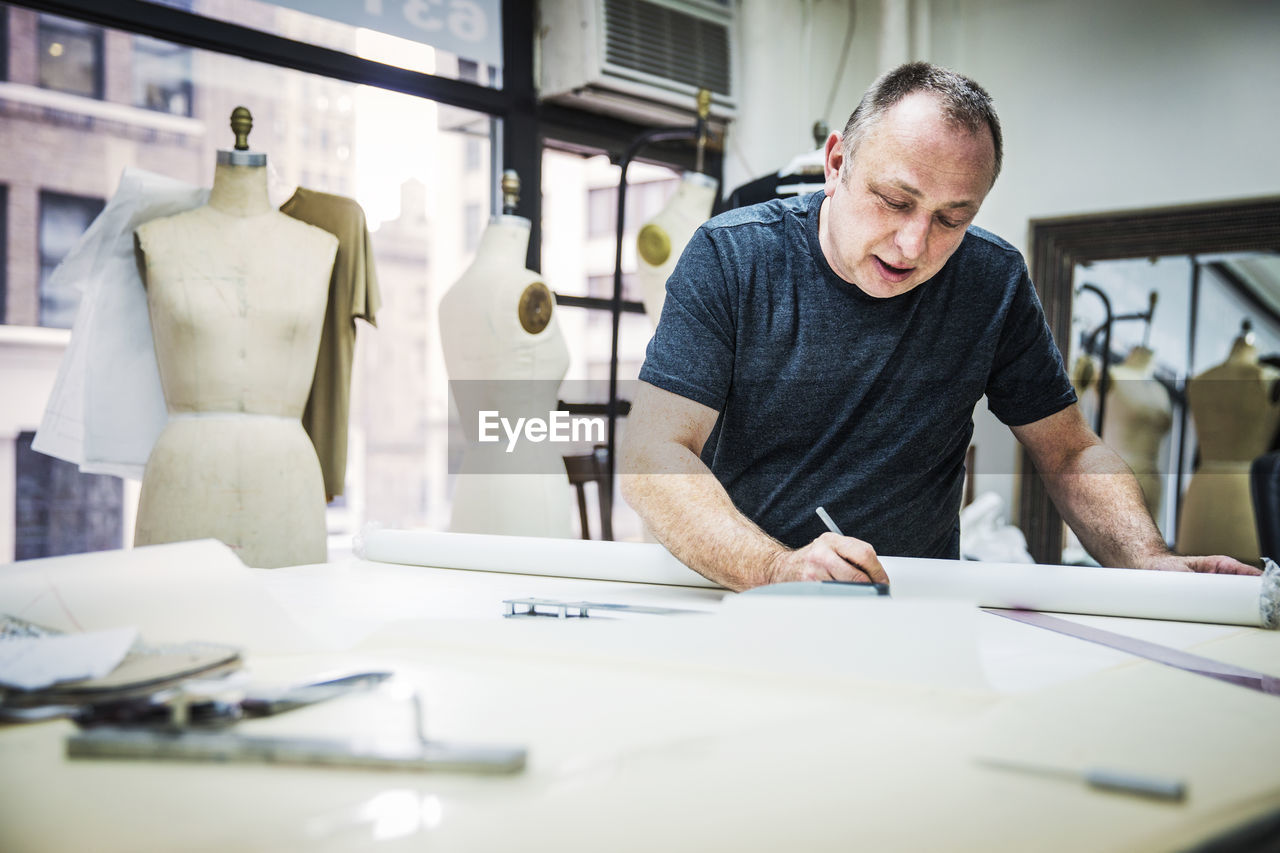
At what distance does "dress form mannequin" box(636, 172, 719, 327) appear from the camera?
9.06ft

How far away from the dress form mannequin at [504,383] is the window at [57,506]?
1229mm

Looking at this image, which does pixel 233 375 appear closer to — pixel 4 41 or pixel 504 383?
pixel 504 383

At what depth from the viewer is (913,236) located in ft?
4.39

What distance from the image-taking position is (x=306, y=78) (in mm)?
3203

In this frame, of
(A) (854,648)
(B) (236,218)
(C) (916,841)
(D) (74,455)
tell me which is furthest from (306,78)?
(C) (916,841)

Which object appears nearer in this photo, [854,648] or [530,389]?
[854,648]

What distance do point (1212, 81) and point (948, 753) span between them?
380cm

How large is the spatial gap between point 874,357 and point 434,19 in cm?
250

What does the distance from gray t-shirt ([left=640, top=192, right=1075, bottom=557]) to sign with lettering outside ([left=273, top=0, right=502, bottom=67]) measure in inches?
84.6

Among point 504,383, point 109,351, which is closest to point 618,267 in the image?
point 504,383

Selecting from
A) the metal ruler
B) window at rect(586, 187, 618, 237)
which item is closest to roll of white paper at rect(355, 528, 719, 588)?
the metal ruler

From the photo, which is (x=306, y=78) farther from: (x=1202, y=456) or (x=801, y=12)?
(x=1202, y=456)

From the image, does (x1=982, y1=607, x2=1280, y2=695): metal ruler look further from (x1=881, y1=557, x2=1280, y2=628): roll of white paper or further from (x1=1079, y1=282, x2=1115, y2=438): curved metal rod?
(x1=1079, y1=282, x2=1115, y2=438): curved metal rod

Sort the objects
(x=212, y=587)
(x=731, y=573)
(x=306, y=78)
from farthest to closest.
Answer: (x=306, y=78), (x=731, y=573), (x=212, y=587)
